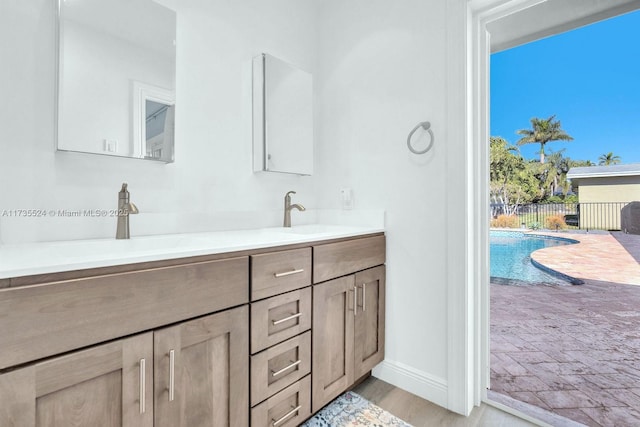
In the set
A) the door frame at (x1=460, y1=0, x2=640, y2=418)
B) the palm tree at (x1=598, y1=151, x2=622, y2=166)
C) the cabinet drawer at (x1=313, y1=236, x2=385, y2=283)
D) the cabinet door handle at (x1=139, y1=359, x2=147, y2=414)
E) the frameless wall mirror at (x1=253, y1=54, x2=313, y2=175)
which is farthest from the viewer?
the frameless wall mirror at (x1=253, y1=54, x2=313, y2=175)

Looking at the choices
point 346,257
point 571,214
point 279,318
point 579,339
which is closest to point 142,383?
point 279,318

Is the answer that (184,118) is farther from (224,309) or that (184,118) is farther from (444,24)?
(444,24)

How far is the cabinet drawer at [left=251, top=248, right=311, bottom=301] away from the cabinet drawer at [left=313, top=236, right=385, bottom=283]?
0.07 meters

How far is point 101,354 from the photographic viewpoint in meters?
0.85

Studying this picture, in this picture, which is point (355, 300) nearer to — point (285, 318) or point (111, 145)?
point (285, 318)

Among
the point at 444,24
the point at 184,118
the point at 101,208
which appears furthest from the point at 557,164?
the point at 101,208

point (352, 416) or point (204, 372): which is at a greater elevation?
point (204, 372)

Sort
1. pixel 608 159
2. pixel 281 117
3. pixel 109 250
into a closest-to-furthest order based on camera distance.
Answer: pixel 109 250, pixel 608 159, pixel 281 117

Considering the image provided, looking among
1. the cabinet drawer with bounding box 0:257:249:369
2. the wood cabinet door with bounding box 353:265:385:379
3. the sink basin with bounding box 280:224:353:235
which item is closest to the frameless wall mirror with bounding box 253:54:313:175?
the sink basin with bounding box 280:224:353:235

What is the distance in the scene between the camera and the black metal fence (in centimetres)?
147

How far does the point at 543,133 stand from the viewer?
62.7 inches

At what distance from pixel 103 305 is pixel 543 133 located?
1942 mm

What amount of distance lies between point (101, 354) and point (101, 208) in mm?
716

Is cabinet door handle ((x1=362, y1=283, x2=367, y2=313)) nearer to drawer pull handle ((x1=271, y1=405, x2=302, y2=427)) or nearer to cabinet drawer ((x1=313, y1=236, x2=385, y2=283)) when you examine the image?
cabinet drawer ((x1=313, y1=236, x2=385, y2=283))
